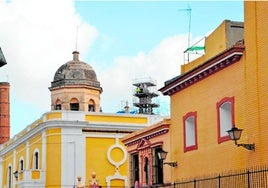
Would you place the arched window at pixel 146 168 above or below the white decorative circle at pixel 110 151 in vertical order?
below

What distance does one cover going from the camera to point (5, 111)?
57.5 m

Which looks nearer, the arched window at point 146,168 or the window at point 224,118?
the window at point 224,118

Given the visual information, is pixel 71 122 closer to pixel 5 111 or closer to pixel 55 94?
pixel 55 94

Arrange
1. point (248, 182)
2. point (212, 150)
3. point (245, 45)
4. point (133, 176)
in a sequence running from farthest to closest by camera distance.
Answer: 1. point (133, 176)
2. point (212, 150)
3. point (245, 45)
4. point (248, 182)

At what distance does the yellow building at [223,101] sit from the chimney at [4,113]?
32477mm

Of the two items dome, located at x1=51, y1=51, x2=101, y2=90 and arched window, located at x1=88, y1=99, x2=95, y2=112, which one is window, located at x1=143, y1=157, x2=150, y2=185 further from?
dome, located at x1=51, y1=51, x2=101, y2=90


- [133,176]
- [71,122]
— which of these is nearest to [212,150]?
[133,176]

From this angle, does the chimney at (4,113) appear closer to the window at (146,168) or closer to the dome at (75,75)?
the dome at (75,75)

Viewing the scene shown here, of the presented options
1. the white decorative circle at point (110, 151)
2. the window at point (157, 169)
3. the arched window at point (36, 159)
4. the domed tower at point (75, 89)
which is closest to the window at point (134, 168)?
the window at point (157, 169)

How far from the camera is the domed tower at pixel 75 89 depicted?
47.0 metres

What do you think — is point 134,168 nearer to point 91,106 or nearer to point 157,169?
point 157,169

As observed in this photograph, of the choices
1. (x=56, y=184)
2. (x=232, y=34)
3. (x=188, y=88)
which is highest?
(x=232, y=34)

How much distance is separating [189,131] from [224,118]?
112 inches

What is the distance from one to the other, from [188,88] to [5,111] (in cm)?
3486
